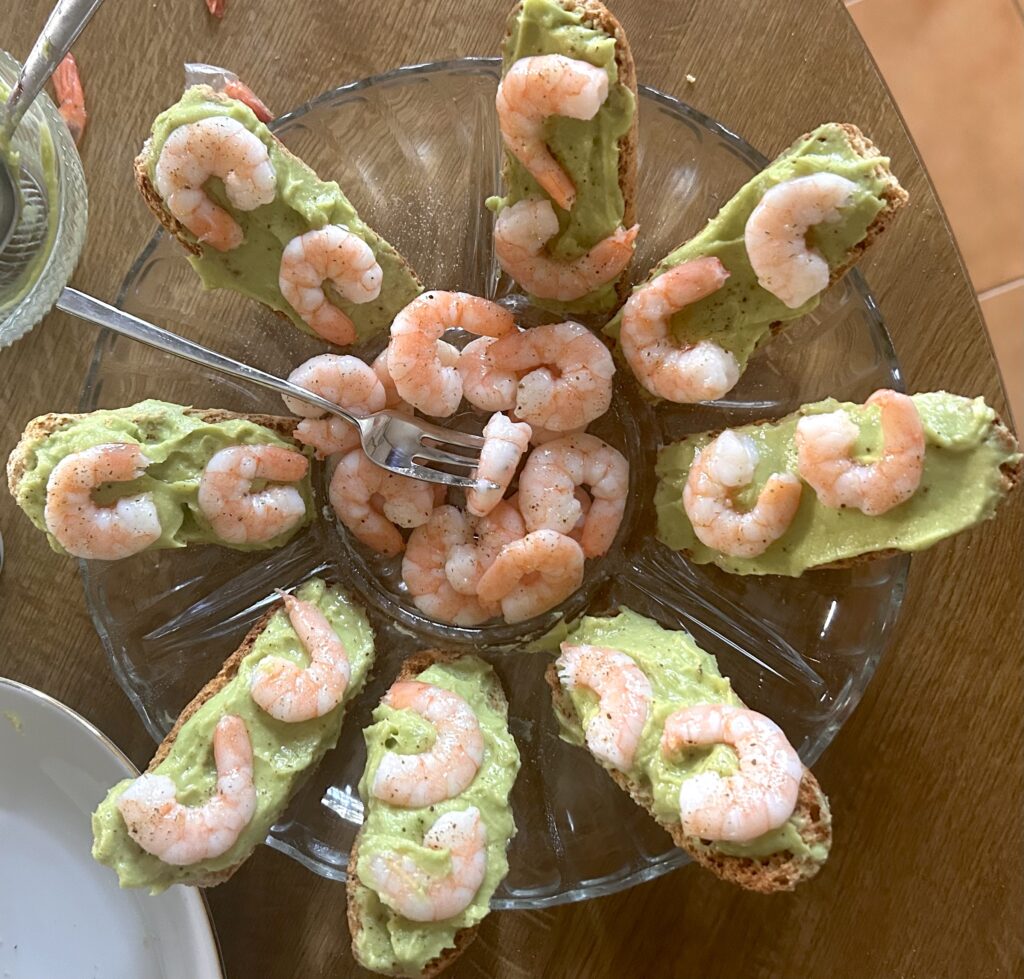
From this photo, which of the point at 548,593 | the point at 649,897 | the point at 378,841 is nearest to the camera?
the point at 378,841

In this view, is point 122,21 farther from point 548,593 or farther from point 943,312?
point 943,312

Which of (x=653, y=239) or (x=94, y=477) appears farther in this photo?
(x=653, y=239)

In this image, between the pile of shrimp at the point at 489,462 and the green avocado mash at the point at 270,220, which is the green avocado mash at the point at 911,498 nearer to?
the pile of shrimp at the point at 489,462

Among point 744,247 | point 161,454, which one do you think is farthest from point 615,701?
point 161,454

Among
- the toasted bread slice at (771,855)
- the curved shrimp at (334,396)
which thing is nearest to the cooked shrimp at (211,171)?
the curved shrimp at (334,396)

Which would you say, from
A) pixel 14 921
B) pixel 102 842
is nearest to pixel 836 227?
pixel 102 842

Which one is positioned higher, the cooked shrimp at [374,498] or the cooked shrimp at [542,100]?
the cooked shrimp at [542,100]

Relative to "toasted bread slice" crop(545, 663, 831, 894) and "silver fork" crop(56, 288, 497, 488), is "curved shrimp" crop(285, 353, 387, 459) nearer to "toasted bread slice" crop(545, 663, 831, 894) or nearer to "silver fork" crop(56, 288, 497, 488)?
"silver fork" crop(56, 288, 497, 488)
